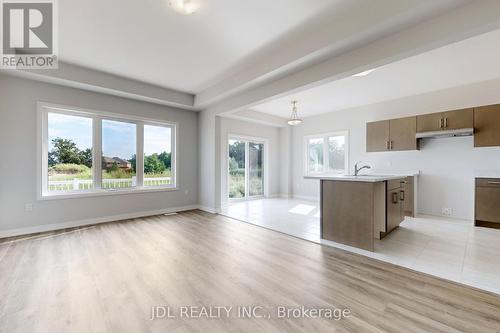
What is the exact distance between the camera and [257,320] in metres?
1.61

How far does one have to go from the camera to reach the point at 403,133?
485 cm

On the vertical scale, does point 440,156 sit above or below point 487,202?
above

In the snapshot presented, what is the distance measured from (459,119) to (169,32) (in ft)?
17.6

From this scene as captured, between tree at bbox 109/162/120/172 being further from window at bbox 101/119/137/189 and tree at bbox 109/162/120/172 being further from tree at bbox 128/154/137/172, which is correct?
tree at bbox 128/154/137/172

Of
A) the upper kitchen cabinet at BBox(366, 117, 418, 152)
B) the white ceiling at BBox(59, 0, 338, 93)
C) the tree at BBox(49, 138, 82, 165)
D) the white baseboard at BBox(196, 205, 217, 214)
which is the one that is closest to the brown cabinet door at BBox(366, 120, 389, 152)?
the upper kitchen cabinet at BBox(366, 117, 418, 152)

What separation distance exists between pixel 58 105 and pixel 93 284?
348 cm

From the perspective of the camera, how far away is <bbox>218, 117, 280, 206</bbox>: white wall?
6375mm

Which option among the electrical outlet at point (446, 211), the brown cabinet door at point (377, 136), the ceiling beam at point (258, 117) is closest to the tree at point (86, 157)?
the ceiling beam at point (258, 117)

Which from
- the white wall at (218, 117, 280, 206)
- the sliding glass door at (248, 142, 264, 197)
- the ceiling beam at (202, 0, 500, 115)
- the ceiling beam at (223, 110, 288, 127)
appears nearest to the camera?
the ceiling beam at (202, 0, 500, 115)

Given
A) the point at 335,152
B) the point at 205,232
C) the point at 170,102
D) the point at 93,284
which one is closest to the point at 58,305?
the point at 93,284

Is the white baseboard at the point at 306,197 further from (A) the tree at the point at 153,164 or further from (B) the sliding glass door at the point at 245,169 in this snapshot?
(A) the tree at the point at 153,164

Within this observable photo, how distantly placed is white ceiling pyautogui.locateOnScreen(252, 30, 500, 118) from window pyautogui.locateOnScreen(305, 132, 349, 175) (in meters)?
1.10

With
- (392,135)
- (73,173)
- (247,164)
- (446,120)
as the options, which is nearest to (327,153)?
(392,135)

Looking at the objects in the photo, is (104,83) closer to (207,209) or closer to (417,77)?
(207,209)
